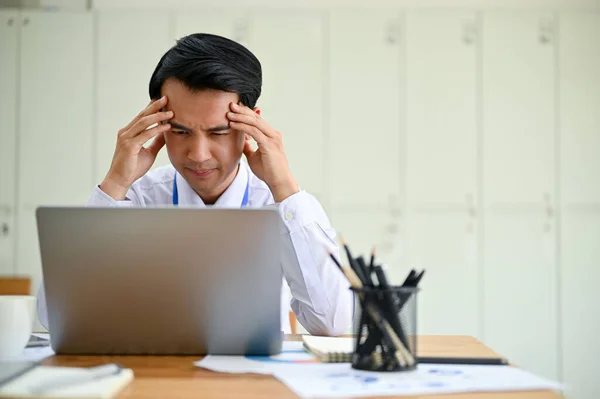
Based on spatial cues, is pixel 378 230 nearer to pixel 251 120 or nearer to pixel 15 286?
pixel 15 286

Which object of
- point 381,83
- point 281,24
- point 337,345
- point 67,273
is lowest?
point 337,345

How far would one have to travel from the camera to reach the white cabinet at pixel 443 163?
4.03 m

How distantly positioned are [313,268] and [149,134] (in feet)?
1.59

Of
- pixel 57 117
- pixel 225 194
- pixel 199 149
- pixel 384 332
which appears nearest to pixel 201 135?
pixel 199 149

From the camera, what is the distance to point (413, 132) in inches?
160

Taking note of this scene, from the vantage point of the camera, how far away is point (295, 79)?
13.3 feet

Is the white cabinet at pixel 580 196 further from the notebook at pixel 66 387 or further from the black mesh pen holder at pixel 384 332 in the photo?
the notebook at pixel 66 387

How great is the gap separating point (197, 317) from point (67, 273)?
21cm

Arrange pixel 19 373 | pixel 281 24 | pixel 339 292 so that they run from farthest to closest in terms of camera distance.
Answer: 1. pixel 281 24
2. pixel 339 292
3. pixel 19 373

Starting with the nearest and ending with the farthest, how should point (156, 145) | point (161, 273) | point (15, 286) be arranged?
point (161, 273) < point (156, 145) < point (15, 286)

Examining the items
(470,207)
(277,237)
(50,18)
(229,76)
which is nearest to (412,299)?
(277,237)

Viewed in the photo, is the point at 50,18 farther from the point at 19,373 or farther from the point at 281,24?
the point at 19,373

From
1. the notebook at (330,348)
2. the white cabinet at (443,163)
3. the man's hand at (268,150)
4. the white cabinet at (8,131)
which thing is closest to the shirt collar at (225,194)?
the man's hand at (268,150)

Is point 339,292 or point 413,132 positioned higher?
point 413,132
